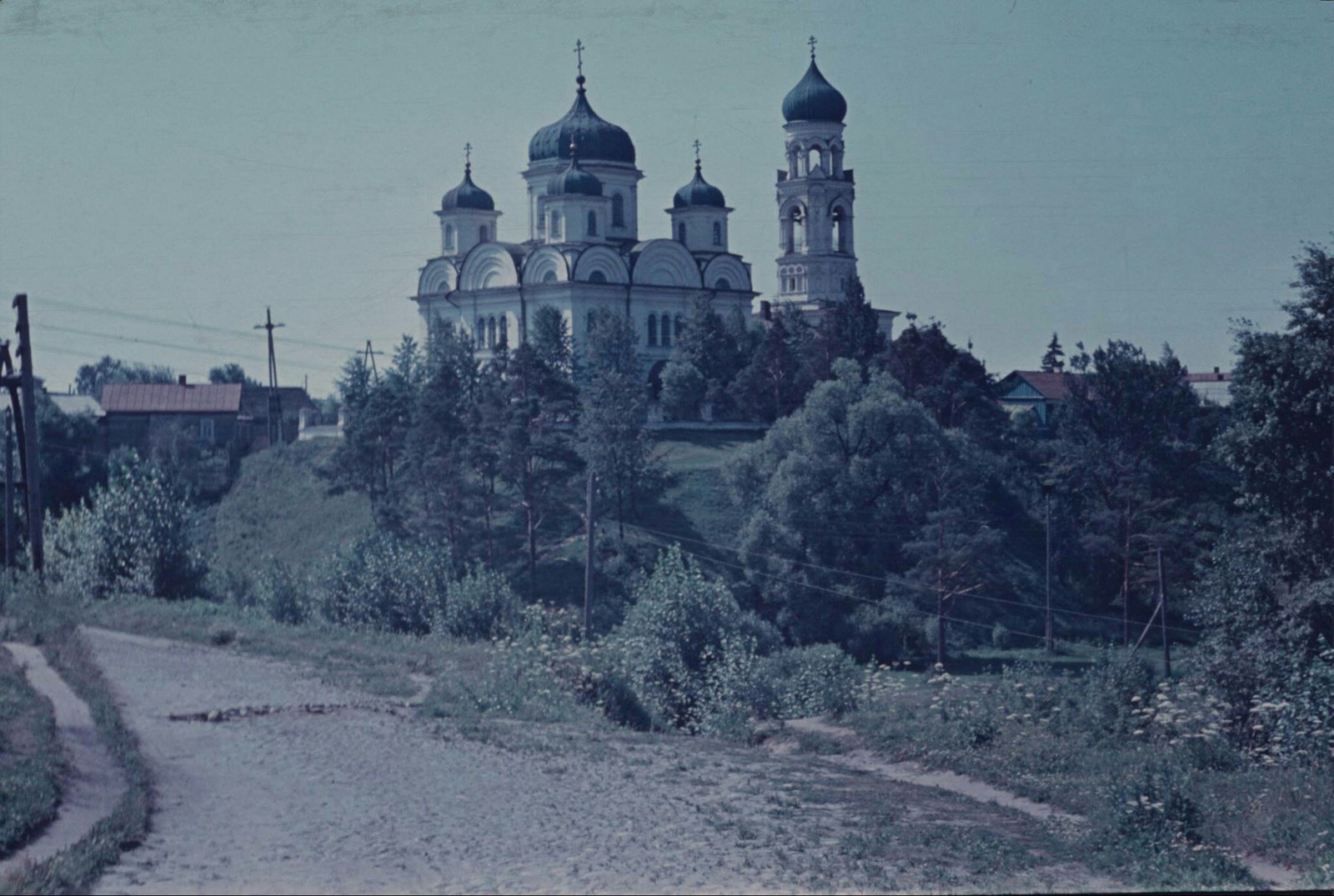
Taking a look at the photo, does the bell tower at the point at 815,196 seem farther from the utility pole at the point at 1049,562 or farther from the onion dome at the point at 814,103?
the utility pole at the point at 1049,562

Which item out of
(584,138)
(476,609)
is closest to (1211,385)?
(476,609)

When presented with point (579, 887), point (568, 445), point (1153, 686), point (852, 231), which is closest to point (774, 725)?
point (1153, 686)

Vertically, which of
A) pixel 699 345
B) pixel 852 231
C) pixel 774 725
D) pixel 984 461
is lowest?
pixel 774 725

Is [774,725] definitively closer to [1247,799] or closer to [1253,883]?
[1247,799]

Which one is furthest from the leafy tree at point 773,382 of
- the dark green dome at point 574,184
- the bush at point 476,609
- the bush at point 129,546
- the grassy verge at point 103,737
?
the grassy verge at point 103,737

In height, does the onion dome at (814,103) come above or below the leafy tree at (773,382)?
above

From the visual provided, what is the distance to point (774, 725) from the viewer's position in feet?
47.8

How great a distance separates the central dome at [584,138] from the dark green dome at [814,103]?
470 centimetres

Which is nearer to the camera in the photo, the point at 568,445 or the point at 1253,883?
the point at 1253,883

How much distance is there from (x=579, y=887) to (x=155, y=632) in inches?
489

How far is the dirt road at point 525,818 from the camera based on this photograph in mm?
6895

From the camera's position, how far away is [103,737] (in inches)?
388

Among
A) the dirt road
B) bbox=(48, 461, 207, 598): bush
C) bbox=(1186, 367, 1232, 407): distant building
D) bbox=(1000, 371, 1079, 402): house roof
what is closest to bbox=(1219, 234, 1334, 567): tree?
the dirt road

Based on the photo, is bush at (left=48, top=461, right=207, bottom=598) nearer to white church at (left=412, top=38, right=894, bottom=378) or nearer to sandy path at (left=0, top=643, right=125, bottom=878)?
sandy path at (left=0, top=643, right=125, bottom=878)
